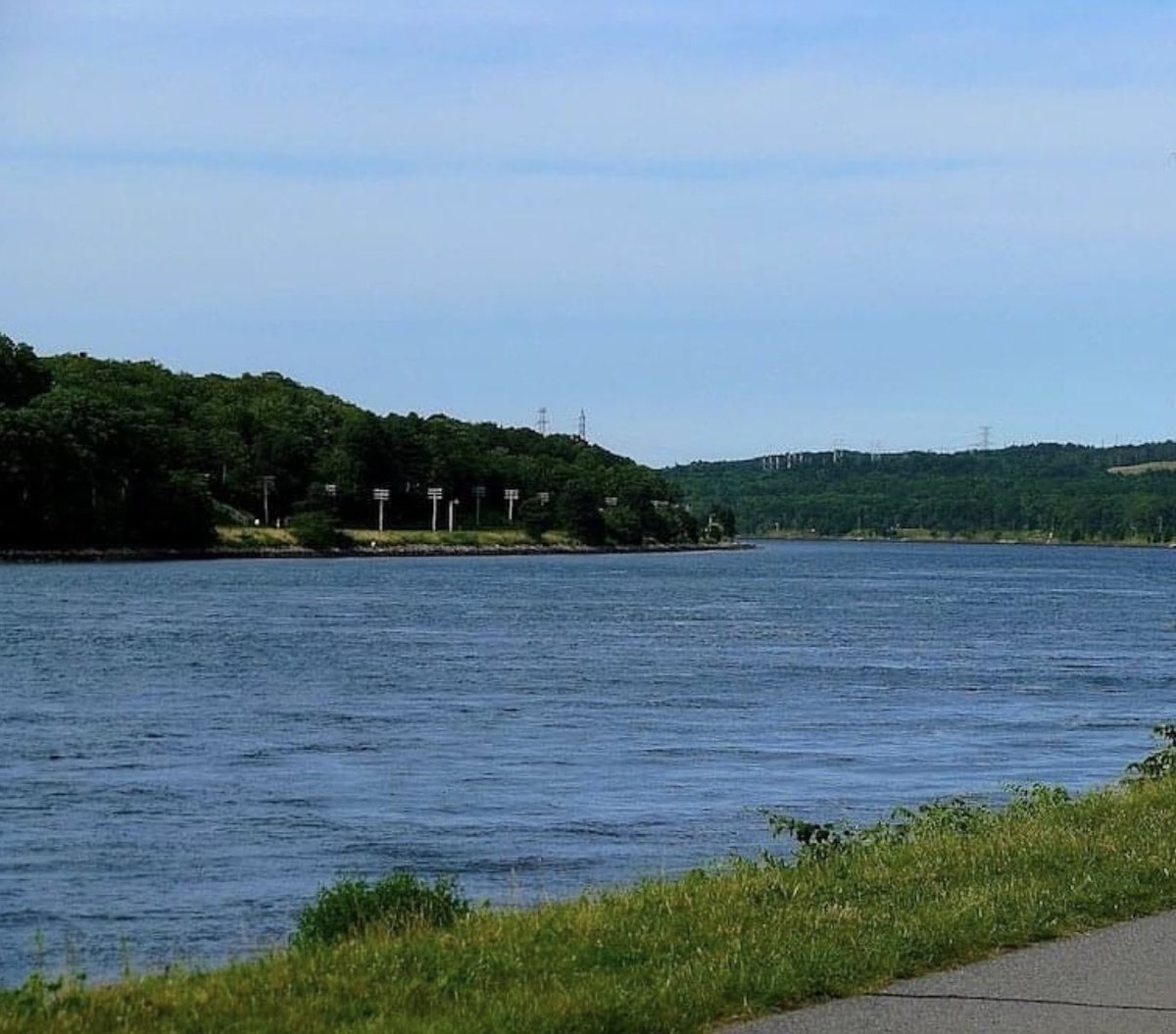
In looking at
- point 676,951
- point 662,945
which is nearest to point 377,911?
point 662,945

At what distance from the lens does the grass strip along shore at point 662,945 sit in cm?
925

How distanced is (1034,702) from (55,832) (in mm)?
26148

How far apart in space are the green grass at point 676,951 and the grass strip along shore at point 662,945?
0.02 m

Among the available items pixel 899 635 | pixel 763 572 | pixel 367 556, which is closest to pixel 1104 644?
pixel 899 635

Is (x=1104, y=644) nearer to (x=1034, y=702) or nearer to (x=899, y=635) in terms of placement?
(x=899, y=635)

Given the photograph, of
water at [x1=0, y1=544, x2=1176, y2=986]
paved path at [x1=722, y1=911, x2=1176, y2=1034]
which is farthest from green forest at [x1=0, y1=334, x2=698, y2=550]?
paved path at [x1=722, y1=911, x2=1176, y2=1034]

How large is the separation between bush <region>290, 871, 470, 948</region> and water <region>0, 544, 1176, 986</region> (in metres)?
2.33

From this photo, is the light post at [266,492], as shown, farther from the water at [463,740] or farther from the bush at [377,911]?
the bush at [377,911]

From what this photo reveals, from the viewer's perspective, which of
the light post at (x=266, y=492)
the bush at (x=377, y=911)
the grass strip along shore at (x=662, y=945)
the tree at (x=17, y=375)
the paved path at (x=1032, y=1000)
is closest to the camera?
the paved path at (x=1032, y=1000)

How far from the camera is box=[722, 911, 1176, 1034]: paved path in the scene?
914 centimetres

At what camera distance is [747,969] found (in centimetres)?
1005

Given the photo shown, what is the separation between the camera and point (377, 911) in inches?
503

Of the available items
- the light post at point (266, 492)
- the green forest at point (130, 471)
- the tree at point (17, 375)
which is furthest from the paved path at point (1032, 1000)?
the light post at point (266, 492)

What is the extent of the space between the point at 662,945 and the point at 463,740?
75.8ft
